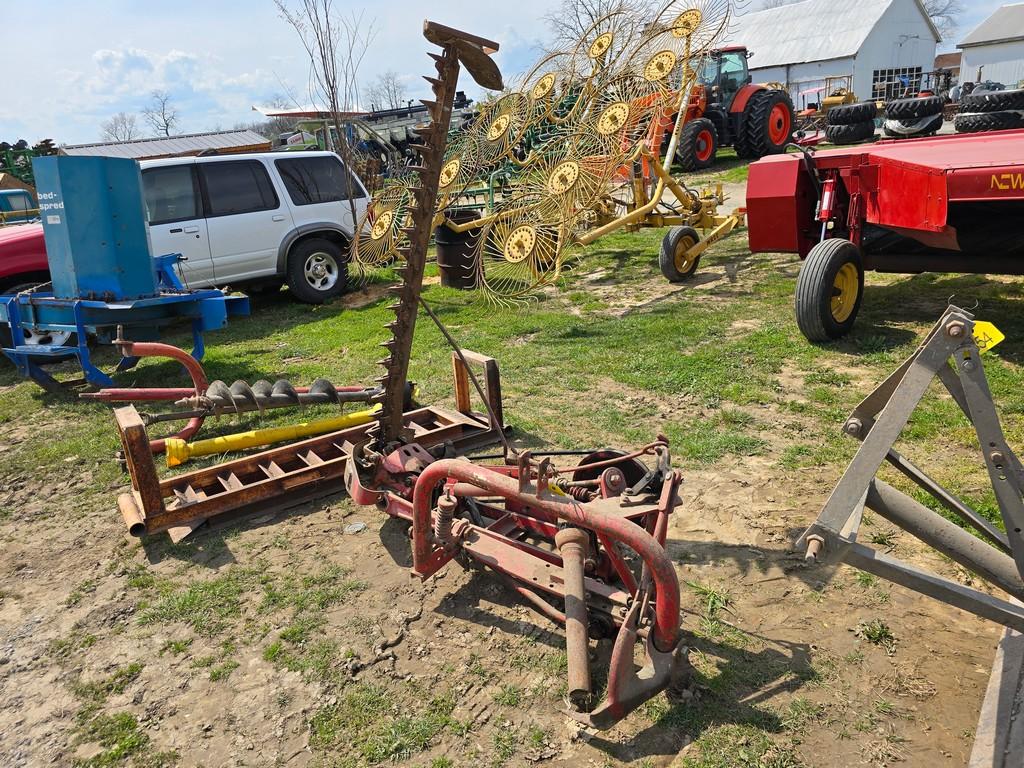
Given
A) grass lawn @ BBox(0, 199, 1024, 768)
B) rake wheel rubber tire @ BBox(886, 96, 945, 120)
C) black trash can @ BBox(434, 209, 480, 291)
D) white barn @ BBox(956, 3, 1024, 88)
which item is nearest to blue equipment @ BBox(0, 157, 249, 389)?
grass lawn @ BBox(0, 199, 1024, 768)

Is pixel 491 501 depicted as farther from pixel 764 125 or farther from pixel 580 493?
pixel 764 125

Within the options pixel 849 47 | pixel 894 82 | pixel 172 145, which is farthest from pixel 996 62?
pixel 172 145

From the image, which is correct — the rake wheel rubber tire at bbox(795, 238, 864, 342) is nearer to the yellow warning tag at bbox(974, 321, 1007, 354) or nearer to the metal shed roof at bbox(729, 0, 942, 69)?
the yellow warning tag at bbox(974, 321, 1007, 354)

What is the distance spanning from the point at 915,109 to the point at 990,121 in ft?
12.1

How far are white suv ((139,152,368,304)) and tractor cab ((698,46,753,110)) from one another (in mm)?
12249

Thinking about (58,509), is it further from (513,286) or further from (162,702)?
(513,286)

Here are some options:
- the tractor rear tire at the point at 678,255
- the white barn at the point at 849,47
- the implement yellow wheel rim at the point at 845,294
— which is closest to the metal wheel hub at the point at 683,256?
the tractor rear tire at the point at 678,255

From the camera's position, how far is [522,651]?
290 centimetres

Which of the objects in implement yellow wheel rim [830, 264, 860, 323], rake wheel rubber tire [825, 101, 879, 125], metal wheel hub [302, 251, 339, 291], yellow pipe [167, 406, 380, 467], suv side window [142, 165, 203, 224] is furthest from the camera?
rake wheel rubber tire [825, 101, 879, 125]

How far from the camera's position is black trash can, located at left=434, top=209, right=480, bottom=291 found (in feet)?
30.9

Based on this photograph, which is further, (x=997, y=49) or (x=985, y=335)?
(x=997, y=49)

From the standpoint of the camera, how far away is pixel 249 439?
471 cm

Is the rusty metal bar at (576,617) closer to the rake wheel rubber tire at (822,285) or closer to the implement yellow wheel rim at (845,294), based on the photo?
the rake wheel rubber tire at (822,285)

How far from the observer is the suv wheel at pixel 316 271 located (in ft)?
31.1
